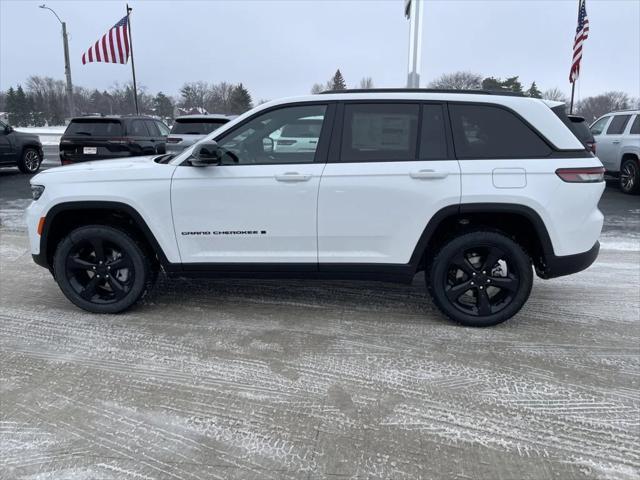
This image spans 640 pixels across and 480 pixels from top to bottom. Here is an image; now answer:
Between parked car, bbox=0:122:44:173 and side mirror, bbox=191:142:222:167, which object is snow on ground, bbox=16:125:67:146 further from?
side mirror, bbox=191:142:222:167

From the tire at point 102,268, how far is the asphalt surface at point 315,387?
15 centimetres

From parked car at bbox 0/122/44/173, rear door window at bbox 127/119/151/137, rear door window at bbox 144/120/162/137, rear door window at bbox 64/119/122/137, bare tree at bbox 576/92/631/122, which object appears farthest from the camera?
bare tree at bbox 576/92/631/122

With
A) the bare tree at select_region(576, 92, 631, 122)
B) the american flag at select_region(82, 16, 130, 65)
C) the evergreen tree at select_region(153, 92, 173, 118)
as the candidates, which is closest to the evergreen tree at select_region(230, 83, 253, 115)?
the evergreen tree at select_region(153, 92, 173, 118)

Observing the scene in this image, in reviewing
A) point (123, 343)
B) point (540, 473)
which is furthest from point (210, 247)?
point (540, 473)

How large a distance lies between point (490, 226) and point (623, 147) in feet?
29.1

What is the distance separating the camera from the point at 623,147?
10820 mm

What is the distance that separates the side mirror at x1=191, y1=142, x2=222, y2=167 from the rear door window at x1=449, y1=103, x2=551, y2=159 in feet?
5.81

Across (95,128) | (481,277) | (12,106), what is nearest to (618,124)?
(481,277)

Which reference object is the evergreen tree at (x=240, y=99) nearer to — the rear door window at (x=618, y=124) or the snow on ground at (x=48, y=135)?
Result: the snow on ground at (x=48, y=135)

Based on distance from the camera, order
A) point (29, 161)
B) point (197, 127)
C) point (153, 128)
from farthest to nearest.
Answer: point (29, 161), point (153, 128), point (197, 127)

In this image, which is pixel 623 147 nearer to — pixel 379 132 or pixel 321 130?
pixel 379 132

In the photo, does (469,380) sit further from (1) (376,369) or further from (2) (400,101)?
(2) (400,101)

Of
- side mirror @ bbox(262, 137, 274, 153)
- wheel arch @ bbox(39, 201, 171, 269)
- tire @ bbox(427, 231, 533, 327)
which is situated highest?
side mirror @ bbox(262, 137, 274, 153)

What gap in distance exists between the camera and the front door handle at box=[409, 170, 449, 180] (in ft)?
12.0
